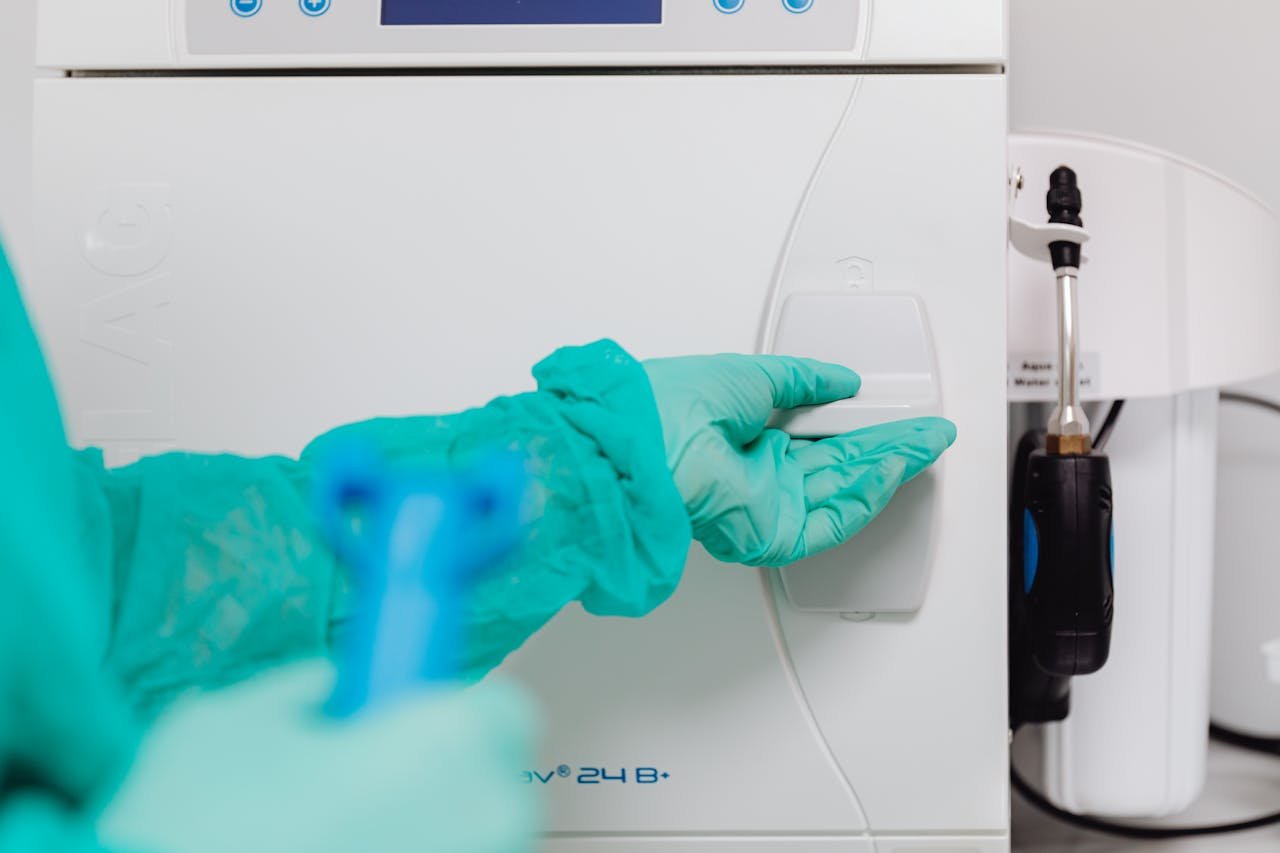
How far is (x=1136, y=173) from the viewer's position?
62 cm

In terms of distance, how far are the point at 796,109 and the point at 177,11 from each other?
0.39m

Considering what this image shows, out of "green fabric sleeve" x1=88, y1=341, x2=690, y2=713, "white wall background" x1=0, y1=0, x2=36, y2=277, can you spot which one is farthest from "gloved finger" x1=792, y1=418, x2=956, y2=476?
"white wall background" x1=0, y1=0, x2=36, y2=277

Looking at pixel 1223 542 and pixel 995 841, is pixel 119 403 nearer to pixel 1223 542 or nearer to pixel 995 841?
pixel 995 841

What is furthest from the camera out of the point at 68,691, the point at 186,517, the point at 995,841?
the point at 995,841

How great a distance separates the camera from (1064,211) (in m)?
0.58

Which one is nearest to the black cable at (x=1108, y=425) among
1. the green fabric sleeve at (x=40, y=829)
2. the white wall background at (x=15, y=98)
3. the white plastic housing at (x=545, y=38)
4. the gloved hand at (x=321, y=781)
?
the white plastic housing at (x=545, y=38)

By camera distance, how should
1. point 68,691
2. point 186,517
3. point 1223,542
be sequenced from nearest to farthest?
point 68,691 < point 186,517 < point 1223,542

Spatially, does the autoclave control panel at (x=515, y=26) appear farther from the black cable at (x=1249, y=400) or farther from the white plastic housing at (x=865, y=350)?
the black cable at (x=1249, y=400)

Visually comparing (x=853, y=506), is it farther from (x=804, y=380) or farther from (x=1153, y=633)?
(x=1153, y=633)

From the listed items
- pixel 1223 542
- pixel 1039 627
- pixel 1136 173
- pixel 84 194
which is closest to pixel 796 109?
pixel 1136 173

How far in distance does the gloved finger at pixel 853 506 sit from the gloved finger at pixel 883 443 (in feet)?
0.04

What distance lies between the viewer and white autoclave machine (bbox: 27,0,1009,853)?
22.6 inches

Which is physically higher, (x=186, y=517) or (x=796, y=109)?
(x=796, y=109)

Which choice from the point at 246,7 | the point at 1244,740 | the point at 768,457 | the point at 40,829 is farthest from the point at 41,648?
the point at 1244,740
